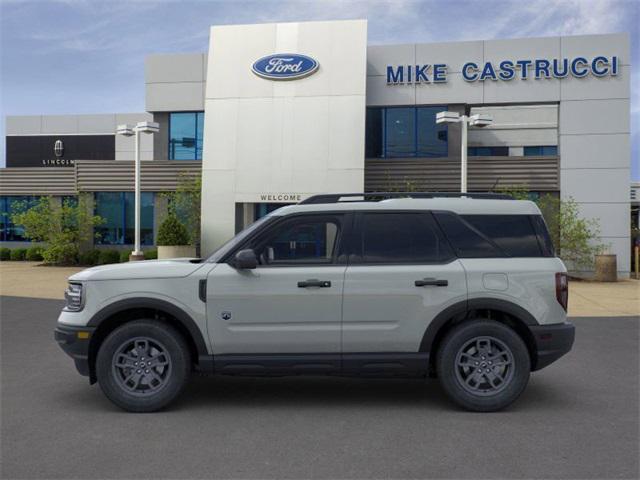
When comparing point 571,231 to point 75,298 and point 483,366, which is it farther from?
point 75,298

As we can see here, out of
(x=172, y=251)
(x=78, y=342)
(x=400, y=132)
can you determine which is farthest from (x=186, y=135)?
(x=78, y=342)

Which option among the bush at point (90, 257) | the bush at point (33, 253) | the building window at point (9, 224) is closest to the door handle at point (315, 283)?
the bush at point (90, 257)

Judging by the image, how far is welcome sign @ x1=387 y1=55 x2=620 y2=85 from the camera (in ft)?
73.4

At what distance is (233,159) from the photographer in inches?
899

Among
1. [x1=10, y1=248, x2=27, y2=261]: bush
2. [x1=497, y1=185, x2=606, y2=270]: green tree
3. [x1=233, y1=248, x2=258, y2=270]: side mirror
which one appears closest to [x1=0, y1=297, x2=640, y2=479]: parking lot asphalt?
[x1=233, y1=248, x2=258, y2=270]: side mirror

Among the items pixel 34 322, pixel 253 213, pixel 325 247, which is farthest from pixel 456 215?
pixel 253 213

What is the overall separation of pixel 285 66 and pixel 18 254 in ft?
51.7

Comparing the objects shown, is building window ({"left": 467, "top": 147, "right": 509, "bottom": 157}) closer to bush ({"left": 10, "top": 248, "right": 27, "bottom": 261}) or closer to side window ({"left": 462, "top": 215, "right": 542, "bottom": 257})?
bush ({"left": 10, "top": 248, "right": 27, "bottom": 261})

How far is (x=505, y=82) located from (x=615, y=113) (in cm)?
405

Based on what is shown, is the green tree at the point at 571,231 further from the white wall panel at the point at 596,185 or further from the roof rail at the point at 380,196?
the roof rail at the point at 380,196

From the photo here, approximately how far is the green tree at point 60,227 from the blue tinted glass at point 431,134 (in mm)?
14123

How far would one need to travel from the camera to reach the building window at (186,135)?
26.7 meters

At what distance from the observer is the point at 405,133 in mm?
24609

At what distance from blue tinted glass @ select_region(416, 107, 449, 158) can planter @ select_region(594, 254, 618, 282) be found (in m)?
7.10
